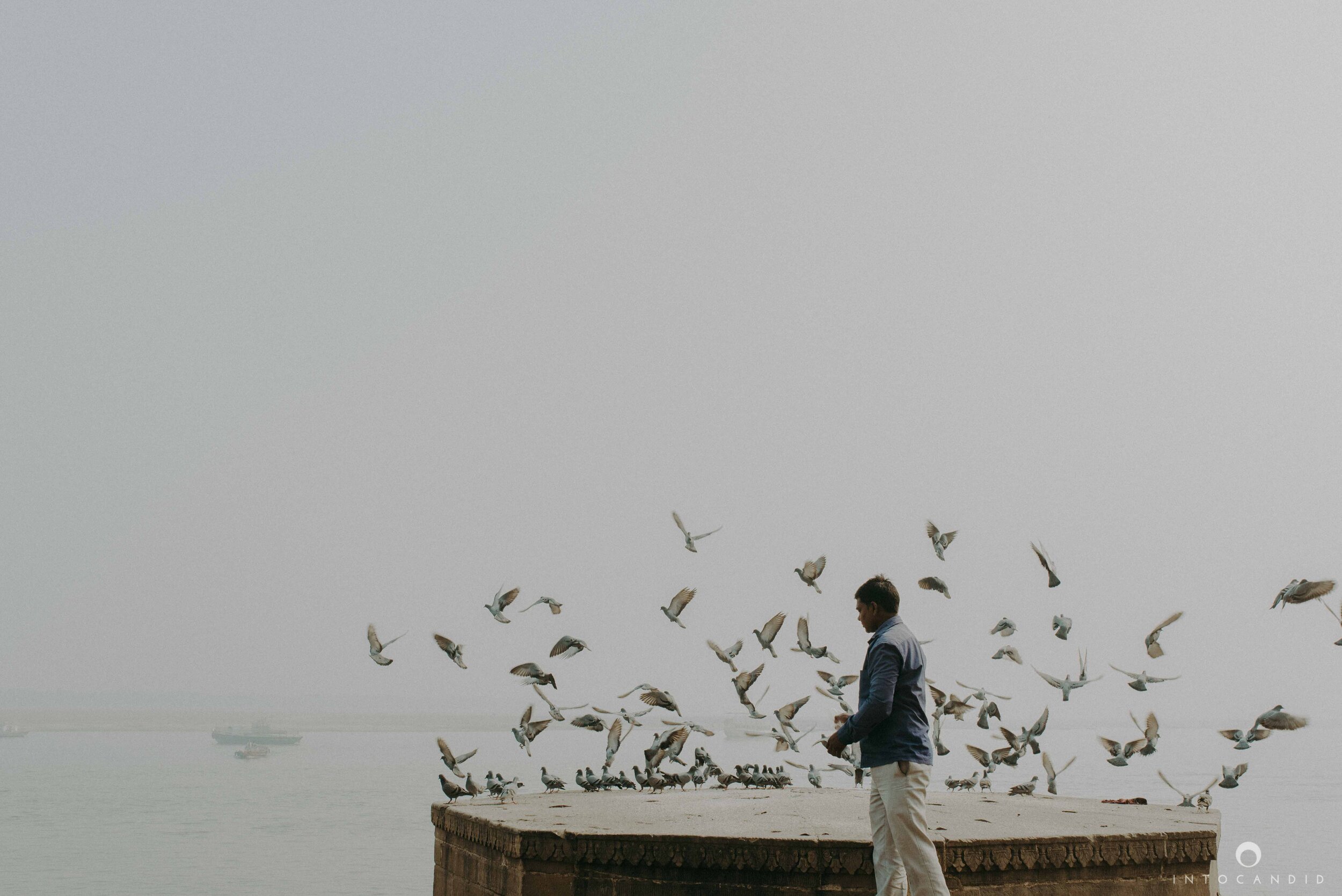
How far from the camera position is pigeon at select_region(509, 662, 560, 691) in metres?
13.5

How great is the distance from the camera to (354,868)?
3447 cm

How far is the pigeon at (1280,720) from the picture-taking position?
11219 millimetres

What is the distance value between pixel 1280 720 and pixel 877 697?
7.54 meters

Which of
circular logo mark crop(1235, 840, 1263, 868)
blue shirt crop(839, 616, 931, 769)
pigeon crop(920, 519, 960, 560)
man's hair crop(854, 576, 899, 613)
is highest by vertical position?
pigeon crop(920, 519, 960, 560)

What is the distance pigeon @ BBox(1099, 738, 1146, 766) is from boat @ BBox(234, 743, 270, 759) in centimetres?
8952

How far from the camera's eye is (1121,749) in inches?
527

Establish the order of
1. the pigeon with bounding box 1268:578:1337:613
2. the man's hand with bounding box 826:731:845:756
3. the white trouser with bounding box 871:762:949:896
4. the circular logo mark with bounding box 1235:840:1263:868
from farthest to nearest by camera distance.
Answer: the circular logo mark with bounding box 1235:840:1263:868
the pigeon with bounding box 1268:578:1337:613
the man's hand with bounding box 826:731:845:756
the white trouser with bounding box 871:762:949:896

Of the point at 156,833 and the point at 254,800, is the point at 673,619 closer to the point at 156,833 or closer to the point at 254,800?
the point at 156,833

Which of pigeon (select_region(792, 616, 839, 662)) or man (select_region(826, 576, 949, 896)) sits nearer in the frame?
man (select_region(826, 576, 949, 896))

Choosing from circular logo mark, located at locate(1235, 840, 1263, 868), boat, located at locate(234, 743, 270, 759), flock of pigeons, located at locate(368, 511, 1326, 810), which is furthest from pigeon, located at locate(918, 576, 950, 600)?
boat, located at locate(234, 743, 270, 759)

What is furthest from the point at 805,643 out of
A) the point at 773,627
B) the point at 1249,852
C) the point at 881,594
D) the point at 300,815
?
the point at 300,815

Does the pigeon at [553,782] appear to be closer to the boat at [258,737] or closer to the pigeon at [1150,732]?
the pigeon at [1150,732]

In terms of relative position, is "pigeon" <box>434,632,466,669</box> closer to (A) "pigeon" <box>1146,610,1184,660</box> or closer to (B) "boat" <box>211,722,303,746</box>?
(A) "pigeon" <box>1146,610,1184,660</box>

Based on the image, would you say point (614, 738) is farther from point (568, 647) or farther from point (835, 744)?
point (835, 744)
